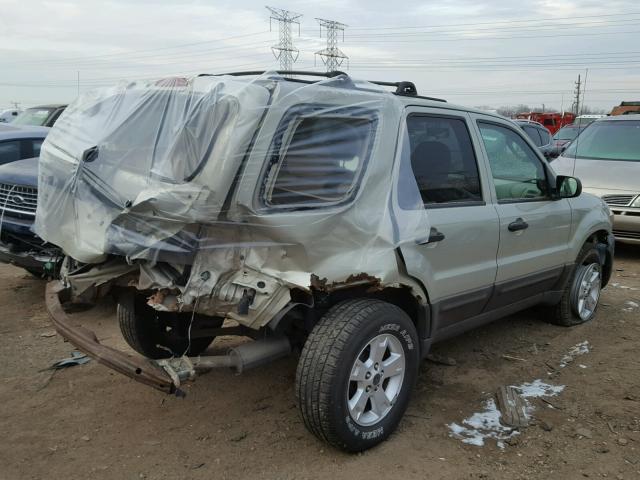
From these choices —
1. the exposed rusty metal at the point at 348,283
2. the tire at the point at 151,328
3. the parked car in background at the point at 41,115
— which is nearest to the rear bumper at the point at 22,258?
the tire at the point at 151,328

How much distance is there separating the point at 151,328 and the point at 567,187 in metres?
3.27

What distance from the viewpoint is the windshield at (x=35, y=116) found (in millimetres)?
12352

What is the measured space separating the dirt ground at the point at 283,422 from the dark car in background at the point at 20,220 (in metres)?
0.66

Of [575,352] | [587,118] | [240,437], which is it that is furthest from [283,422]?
[587,118]

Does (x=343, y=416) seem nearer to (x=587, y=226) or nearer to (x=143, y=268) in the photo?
(x=143, y=268)

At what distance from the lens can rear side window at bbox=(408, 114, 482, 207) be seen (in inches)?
137

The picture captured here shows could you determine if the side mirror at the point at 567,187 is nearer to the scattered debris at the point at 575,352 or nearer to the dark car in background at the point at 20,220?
the scattered debris at the point at 575,352

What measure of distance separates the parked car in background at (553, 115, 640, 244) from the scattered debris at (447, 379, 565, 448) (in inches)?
161

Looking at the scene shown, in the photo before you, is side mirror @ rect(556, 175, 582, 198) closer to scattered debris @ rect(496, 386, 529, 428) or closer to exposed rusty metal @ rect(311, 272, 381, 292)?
scattered debris @ rect(496, 386, 529, 428)

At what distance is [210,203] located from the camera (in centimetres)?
272

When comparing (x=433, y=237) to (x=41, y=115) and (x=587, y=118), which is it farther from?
(x=587, y=118)

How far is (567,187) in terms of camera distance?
4.60 m

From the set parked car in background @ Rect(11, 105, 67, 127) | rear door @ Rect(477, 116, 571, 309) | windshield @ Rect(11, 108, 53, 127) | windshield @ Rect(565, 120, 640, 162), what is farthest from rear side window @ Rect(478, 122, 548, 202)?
windshield @ Rect(11, 108, 53, 127)

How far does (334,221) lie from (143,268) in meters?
0.99
